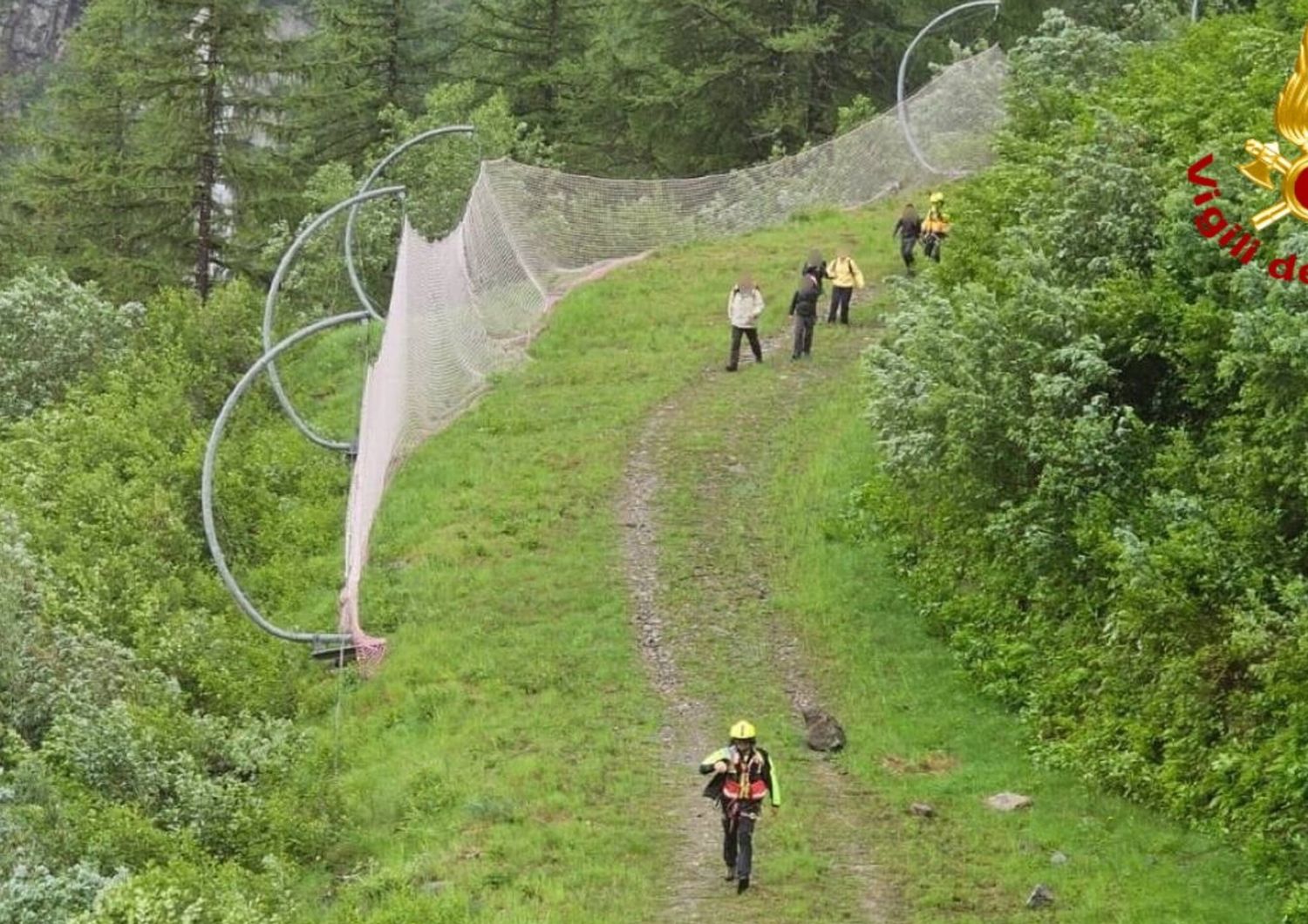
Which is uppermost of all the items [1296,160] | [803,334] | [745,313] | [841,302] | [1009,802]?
[1296,160]

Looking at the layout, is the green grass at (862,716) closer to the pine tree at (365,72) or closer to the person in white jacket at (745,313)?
the person in white jacket at (745,313)

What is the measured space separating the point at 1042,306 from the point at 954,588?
3.63 meters

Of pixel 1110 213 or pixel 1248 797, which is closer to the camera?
pixel 1248 797

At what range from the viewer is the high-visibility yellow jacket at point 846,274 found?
32312mm

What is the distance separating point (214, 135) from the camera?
144 ft

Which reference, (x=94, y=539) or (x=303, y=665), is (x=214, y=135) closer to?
(x=94, y=539)

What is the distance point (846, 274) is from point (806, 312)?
1858 millimetres

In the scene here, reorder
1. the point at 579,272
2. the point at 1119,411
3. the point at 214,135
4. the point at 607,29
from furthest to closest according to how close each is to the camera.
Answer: the point at 607,29 → the point at 214,135 → the point at 579,272 → the point at 1119,411

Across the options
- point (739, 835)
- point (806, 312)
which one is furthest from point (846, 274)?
point (739, 835)

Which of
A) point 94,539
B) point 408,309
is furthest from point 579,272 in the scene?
point 94,539

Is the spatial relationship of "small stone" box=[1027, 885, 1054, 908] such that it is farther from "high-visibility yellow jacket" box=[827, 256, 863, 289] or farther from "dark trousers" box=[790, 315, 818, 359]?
"high-visibility yellow jacket" box=[827, 256, 863, 289]

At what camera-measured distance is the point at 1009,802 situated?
17.8 metres

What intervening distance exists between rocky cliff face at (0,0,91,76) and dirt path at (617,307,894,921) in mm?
74701

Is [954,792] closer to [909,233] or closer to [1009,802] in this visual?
[1009,802]
